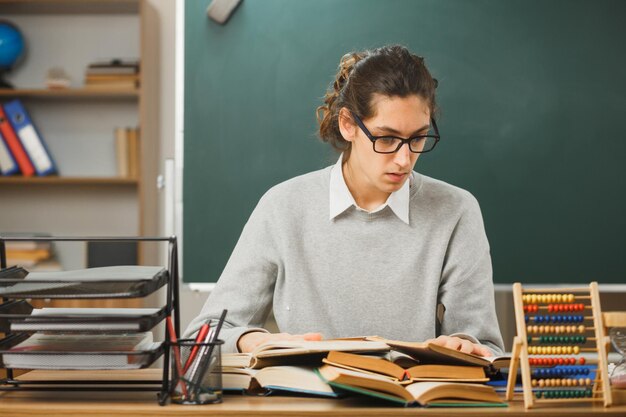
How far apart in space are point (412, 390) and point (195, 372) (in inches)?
12.0

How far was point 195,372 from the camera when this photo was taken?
Result: 114 cm

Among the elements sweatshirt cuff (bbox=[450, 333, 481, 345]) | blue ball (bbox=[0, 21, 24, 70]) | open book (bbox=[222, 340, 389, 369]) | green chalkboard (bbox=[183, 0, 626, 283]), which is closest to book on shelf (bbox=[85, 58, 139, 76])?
blue ball (bbox=[0, 21, 24, 70])

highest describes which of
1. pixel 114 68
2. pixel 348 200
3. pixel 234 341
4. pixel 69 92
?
pixel 114 68

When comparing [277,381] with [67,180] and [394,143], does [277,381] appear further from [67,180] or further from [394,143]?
[67,180]

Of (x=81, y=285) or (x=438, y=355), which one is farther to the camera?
(x=438, y=355)

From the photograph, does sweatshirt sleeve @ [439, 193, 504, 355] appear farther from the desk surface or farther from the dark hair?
the desk surface

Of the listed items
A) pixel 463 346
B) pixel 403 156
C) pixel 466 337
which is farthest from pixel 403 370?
pixel 403 156

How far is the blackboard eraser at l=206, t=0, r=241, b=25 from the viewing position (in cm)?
308

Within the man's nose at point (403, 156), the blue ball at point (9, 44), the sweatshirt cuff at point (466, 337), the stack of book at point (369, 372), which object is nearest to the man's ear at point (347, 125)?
the man's nose at point (403, 156)

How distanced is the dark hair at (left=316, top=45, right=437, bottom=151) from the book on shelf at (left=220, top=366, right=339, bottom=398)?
733mm

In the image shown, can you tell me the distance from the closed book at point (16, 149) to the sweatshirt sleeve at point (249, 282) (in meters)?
2.11

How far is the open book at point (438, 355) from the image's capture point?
3.94 ft

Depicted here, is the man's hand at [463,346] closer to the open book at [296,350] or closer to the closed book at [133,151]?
the open book at [296,350]

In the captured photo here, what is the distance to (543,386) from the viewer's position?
3.79ft
